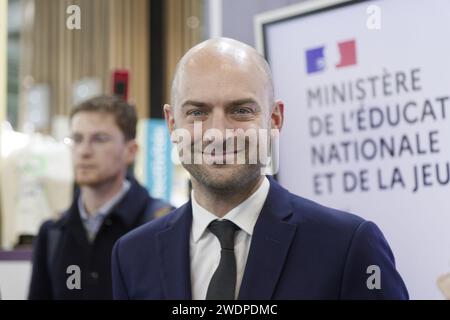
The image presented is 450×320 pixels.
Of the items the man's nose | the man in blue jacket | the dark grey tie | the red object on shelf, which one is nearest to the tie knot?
the dark grey tie

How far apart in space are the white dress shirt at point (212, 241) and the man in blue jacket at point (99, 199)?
0.36 meters

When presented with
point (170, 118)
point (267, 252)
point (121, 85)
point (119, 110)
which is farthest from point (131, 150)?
point (267, 252)

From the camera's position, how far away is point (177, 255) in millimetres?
1081

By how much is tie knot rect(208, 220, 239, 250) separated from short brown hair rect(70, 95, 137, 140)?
1.66 feet

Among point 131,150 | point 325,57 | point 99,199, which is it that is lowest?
point 99,199

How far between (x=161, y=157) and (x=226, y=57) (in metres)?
3.12

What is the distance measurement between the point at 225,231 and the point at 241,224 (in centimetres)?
3

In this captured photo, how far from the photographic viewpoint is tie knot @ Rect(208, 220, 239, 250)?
1.06 meters

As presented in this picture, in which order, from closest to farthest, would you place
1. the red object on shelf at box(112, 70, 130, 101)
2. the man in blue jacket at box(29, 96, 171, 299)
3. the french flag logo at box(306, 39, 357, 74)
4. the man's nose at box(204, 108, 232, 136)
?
the man's nose at box(204, 108, 232, 136) → the french flag logo at box(306, 39, 357, 74) → the man in blue jacket at box(29, 96, 171, 299) → the red object on shelf at box(112, 70, 130, 101)

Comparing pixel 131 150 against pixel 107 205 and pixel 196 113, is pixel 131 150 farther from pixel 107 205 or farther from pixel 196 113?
pixel 196 113

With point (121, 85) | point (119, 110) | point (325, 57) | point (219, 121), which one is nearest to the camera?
point (219, 121)

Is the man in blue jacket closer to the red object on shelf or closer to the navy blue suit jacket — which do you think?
the red object on shelf

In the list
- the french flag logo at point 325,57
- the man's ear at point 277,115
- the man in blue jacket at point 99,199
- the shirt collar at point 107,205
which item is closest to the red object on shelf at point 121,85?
the man in blue jacket at point 99,199
